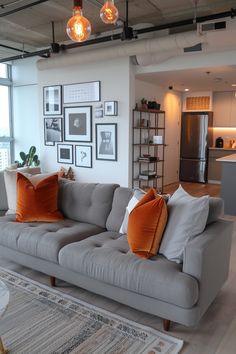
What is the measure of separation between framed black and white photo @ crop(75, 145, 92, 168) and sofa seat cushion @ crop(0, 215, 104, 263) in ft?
10.9

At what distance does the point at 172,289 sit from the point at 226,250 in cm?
74

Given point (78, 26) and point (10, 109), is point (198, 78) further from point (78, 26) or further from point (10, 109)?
point (10, 109)

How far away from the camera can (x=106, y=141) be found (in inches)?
240

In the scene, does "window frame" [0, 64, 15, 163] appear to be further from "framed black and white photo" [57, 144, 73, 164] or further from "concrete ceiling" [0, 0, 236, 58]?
"framed black and white photo" [57, 144, 73, 164]

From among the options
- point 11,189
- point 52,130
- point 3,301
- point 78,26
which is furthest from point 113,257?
point 52,130

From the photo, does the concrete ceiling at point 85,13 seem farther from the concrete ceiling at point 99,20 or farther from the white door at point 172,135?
the white door at point 172,135

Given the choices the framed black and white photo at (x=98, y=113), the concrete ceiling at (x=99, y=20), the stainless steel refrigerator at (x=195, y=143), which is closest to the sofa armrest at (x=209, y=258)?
the concrete ceiling at (x=99, y=20)

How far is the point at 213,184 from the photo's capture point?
811 cm

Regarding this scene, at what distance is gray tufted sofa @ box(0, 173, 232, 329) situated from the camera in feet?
6.63

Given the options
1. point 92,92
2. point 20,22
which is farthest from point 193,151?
point 20,22

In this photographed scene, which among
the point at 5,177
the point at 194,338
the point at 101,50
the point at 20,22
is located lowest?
the point at 194,338

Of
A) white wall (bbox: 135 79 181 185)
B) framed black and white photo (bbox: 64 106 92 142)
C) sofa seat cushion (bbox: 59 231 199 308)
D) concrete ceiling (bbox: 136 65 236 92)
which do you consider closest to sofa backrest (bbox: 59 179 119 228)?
sofa seat cushion (bbox: 59 231 199 308)

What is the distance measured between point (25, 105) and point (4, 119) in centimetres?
69

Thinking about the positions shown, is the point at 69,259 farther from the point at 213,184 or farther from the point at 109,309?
the point at 213,184
